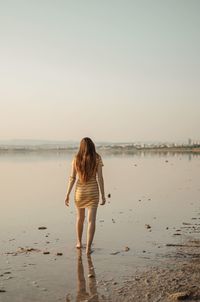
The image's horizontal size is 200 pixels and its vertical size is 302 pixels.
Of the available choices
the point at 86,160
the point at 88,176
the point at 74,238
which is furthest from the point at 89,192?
the point at 74,238

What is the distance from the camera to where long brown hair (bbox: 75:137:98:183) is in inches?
334

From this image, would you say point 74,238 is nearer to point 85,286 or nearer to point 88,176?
point 88,176

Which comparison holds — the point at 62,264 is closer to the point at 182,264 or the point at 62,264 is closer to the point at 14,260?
the point at 14,260

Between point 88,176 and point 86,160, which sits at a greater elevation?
point 86,160

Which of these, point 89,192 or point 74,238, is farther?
point 74,238

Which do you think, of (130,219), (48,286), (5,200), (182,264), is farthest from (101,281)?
(5,200)

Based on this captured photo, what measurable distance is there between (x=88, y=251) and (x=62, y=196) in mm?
9211

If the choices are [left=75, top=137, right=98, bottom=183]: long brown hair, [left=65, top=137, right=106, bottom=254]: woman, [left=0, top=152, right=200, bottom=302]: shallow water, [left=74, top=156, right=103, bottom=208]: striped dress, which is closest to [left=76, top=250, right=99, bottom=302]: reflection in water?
[left=0, top=152, right=200, bottom=302]: shallow water

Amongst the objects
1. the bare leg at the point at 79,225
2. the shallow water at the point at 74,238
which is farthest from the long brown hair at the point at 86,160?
the shallow water at the point at 74,238

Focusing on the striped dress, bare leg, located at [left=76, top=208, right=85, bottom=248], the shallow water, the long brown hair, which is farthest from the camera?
bare leg, located at [left=76, top=208, right=85, bottom=248]

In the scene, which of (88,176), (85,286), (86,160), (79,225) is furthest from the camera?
(79,225)

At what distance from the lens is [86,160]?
8508 millimetres

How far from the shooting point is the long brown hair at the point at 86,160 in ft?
27.9

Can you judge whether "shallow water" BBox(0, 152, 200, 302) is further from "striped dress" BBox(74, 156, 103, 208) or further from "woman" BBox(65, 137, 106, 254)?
"striped dress" BBox(74, 156, 103, 208)
